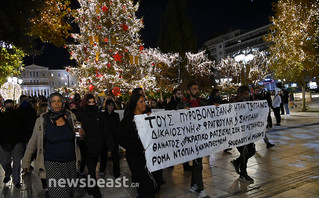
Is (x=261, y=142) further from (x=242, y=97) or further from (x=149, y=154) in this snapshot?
(x=149, y=154)

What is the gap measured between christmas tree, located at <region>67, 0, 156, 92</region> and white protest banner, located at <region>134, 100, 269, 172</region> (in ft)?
39.8

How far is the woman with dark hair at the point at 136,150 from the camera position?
11.6 ft

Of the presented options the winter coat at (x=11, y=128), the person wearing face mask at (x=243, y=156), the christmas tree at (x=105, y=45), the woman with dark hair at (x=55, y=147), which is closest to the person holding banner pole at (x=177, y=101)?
the person wearing face mask at (x=243, y=156)

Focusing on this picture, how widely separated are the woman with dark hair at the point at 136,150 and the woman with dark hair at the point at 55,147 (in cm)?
74

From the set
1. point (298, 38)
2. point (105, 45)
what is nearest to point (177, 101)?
point (105, 45)

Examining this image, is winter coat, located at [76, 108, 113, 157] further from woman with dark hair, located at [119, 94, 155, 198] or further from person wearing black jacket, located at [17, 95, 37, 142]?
person wearing black jacket, located at [17, 95, 37, 142]

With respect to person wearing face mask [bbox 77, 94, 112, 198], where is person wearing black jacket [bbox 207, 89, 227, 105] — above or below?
above

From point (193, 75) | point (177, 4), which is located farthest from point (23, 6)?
point (177, 4)

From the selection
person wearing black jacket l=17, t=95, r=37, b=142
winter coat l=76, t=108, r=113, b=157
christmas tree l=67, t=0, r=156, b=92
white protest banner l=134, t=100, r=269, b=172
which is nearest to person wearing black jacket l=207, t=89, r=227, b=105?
white protest banner l=134, t=100, r=269, b=172

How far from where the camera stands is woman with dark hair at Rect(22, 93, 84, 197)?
3.50 m

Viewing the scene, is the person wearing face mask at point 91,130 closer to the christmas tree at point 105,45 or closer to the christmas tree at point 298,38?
the christmas tree at point 105,45

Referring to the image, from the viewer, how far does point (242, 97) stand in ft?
18.6

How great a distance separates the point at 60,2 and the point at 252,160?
808 centimetres

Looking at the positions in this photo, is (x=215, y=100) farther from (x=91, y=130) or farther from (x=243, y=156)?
(x=91, y=130)
